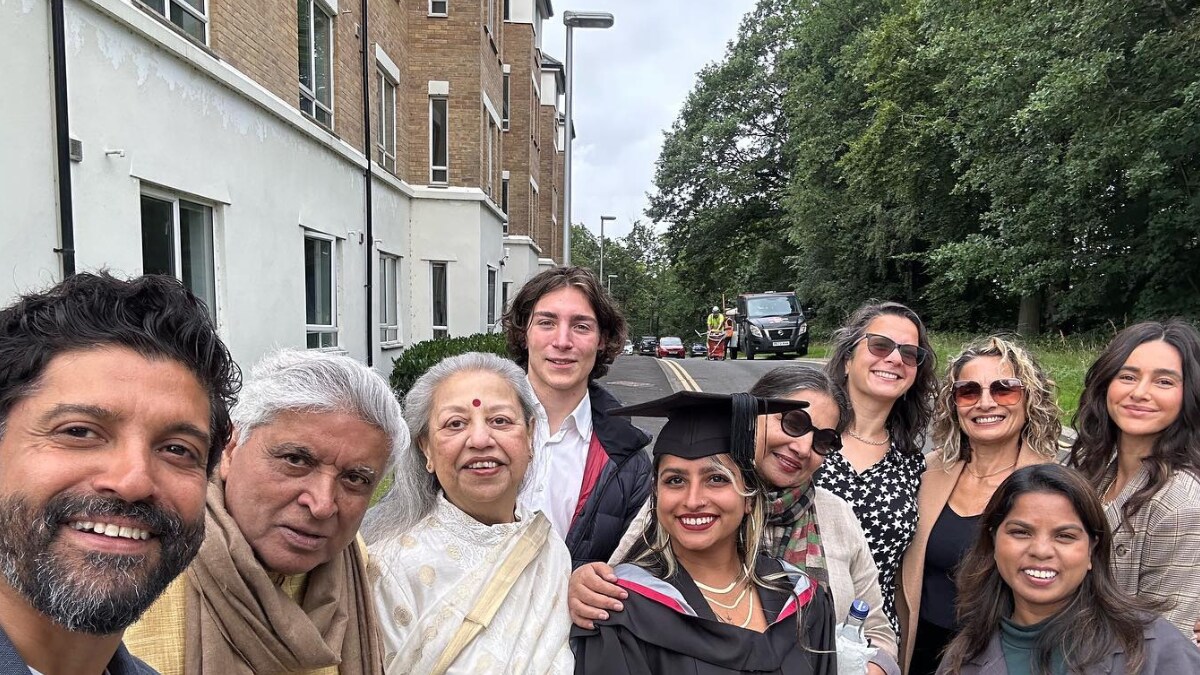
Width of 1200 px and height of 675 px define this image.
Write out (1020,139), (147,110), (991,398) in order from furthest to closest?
1. (1020,139)
2. (147,110)
3. (991,398)

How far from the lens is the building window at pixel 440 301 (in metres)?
15.9

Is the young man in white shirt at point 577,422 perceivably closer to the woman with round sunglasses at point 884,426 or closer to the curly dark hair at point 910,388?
the woman with round sunglasses at point 884,426

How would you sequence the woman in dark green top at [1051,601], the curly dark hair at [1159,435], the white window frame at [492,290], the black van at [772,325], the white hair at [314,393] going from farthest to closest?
1. the black van at [772,325]
2. the white window frame at [492,290]
3. the curly dark hair at [1159,435]
4. the woman in dark green top at [1051,601]
5. the white hair at [314,393]

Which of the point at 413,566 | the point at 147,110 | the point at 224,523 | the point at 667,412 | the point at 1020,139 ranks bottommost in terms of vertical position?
the point at 413,566

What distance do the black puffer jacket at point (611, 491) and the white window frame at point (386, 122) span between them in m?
12.0

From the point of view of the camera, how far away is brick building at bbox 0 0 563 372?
197 inches

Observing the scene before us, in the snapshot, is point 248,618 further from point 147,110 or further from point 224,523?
point 147,110

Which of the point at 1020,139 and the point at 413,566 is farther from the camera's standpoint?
the point at 1020,139

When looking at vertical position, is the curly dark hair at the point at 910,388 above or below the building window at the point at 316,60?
below

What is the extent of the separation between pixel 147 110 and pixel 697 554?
258 inches

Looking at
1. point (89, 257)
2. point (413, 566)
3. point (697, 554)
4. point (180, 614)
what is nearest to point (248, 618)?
point (180, 614)

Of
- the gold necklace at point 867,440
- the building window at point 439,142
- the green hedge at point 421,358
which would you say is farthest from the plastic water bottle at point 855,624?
the building window at point 439,142

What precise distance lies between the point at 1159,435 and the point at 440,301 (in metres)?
14.8

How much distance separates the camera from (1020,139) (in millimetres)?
18828
